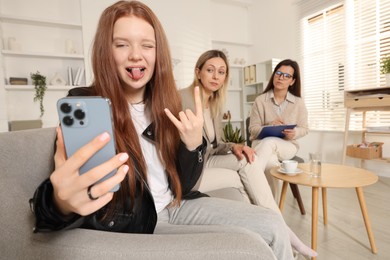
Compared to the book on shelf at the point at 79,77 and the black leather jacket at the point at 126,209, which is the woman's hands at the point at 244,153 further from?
Answer: the book on shelf at the point at 79,77

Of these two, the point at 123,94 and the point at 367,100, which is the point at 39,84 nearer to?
the point at 123,94

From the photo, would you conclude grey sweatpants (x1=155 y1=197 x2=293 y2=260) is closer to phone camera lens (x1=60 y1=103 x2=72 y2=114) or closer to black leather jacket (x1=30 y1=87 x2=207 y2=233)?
black leather jacket (x1=30 y1=87 x2=207 y2=233)

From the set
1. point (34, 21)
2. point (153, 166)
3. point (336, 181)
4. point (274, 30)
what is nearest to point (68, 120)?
point (153, 166)

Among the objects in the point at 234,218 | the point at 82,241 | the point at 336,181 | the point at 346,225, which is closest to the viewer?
the point at 82,241

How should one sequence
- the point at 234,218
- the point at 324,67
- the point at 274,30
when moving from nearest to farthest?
the point at 234,218 < the point at 324,67 < the point at 274,30

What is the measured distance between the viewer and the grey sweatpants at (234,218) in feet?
2.53

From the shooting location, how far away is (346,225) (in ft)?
5.53

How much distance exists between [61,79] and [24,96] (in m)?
0.51

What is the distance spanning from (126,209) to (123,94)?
37 cm

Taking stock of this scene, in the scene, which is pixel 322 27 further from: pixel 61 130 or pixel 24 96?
pixel 24 96

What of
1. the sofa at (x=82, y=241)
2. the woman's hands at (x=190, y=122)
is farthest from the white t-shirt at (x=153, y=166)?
the sofa at (x=82, y=241)

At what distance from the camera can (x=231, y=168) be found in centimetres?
145

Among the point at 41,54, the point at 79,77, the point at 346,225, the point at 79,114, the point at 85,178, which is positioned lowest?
the point at 346,225

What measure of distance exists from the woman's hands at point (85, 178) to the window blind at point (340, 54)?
327 centimetres
